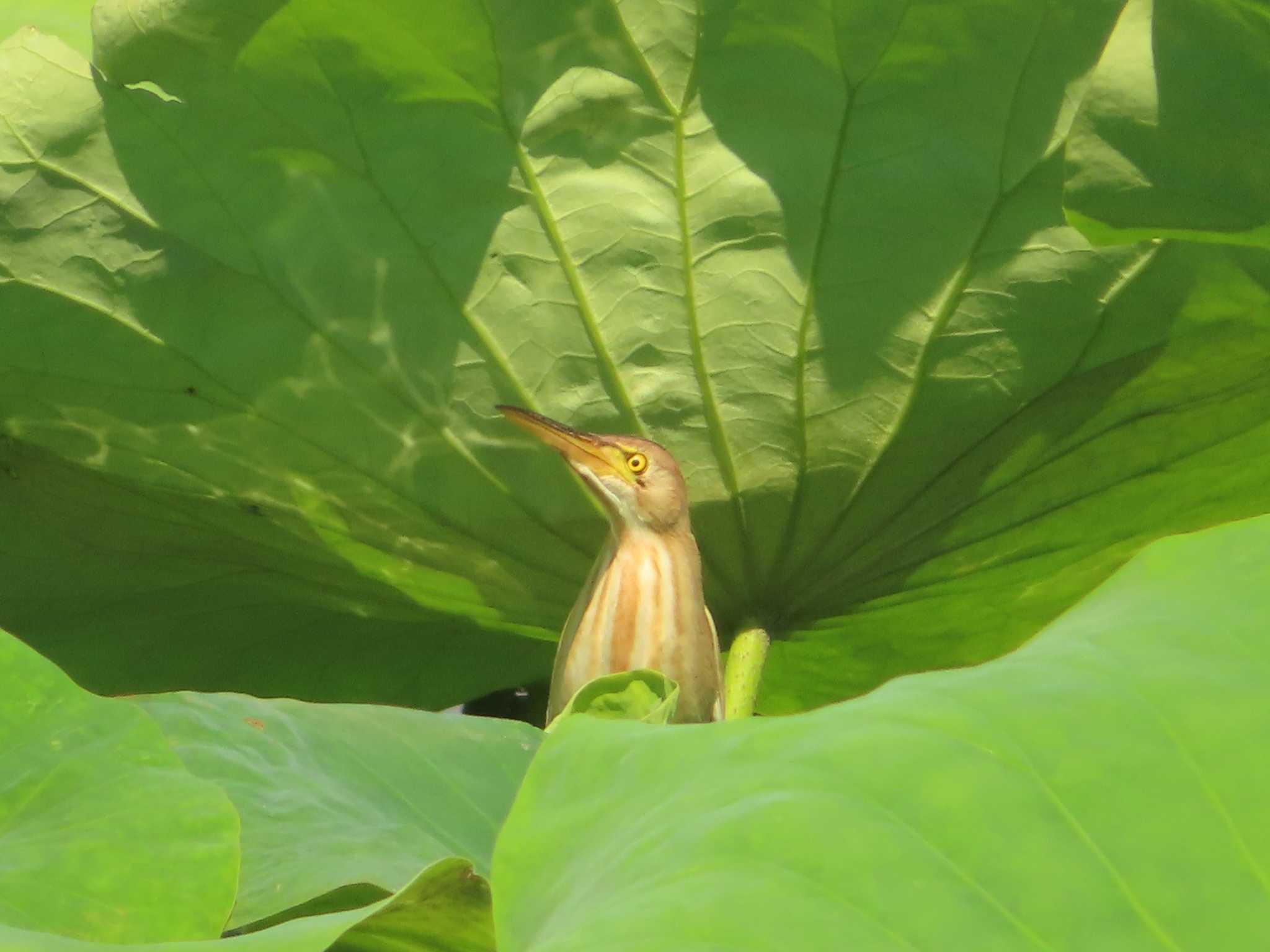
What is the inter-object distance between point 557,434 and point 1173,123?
556 mm

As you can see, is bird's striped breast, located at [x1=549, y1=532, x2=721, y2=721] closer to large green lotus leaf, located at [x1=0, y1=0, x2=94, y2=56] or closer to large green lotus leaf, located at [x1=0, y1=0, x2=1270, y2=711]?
large green lotus leaf, located at [x1=0, y1=0, x2=1270, y2=711]

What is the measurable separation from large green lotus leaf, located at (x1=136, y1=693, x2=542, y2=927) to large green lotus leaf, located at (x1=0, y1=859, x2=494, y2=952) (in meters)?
0.05

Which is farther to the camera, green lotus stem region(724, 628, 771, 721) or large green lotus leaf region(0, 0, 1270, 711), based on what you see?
green lotus stem region(724, 628, 771, 721)

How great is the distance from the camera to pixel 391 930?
0.93 meters

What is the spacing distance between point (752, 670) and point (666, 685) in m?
0.52

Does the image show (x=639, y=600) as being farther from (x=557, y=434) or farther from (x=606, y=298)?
(x=606, y=298)

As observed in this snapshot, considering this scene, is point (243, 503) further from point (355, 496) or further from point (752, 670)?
point (752, 670)

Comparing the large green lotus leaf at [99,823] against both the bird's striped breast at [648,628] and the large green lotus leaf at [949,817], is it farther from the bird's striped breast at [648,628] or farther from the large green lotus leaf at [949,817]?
the bird's striped breast at [648,628]

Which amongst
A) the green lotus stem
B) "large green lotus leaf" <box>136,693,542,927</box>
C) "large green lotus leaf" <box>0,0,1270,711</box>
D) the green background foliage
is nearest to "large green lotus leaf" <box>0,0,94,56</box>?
the green background foliage

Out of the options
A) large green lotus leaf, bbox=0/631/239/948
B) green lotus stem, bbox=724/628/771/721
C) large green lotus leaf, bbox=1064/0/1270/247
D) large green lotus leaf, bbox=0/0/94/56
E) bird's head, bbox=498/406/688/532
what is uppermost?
large green lotus leaf, bbox=1064/0/1270/247

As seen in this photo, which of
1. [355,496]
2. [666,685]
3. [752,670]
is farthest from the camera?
[752,670]

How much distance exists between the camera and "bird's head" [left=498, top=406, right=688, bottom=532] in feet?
4.63

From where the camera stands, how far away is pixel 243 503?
1.49 meters

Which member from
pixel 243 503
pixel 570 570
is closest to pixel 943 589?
pixel 570 570
